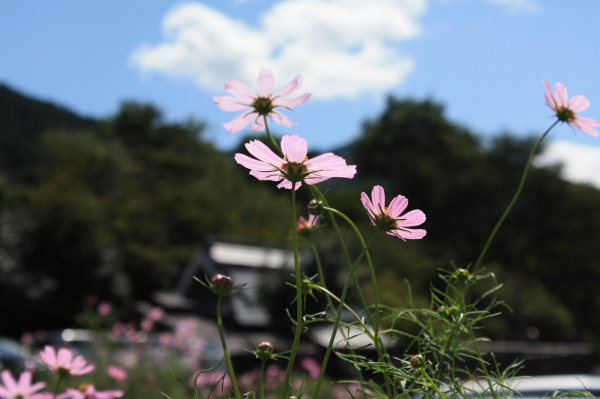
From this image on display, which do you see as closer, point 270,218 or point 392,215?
point 392,215

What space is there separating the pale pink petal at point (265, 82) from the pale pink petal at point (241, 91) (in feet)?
0.04

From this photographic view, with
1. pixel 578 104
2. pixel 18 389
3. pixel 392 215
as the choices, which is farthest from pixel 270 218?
pixel 392 215

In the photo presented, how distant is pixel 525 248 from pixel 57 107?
2739 cm

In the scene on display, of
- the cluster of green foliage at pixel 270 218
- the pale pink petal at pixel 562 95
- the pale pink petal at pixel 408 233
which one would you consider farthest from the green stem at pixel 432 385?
the cluster of green foliage at pixel 270 218

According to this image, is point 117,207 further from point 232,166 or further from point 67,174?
point 232,166

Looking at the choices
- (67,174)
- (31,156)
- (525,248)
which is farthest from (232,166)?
(525,248)

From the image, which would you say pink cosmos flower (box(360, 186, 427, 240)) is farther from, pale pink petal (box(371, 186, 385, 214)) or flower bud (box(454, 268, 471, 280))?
flower bud (box(454, 268, 471, 280))

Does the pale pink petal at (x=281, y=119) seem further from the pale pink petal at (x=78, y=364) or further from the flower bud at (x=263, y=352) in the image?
the pale pink petal at (x=78, y=364)

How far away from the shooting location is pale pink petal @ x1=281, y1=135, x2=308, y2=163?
71 cm

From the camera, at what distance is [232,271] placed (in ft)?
53.1

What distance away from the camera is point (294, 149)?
2.33 ft

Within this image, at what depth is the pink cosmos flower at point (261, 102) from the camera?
905mm

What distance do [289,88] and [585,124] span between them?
0.45 metres

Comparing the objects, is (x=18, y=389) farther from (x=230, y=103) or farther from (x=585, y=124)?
(x=585, y=124)
